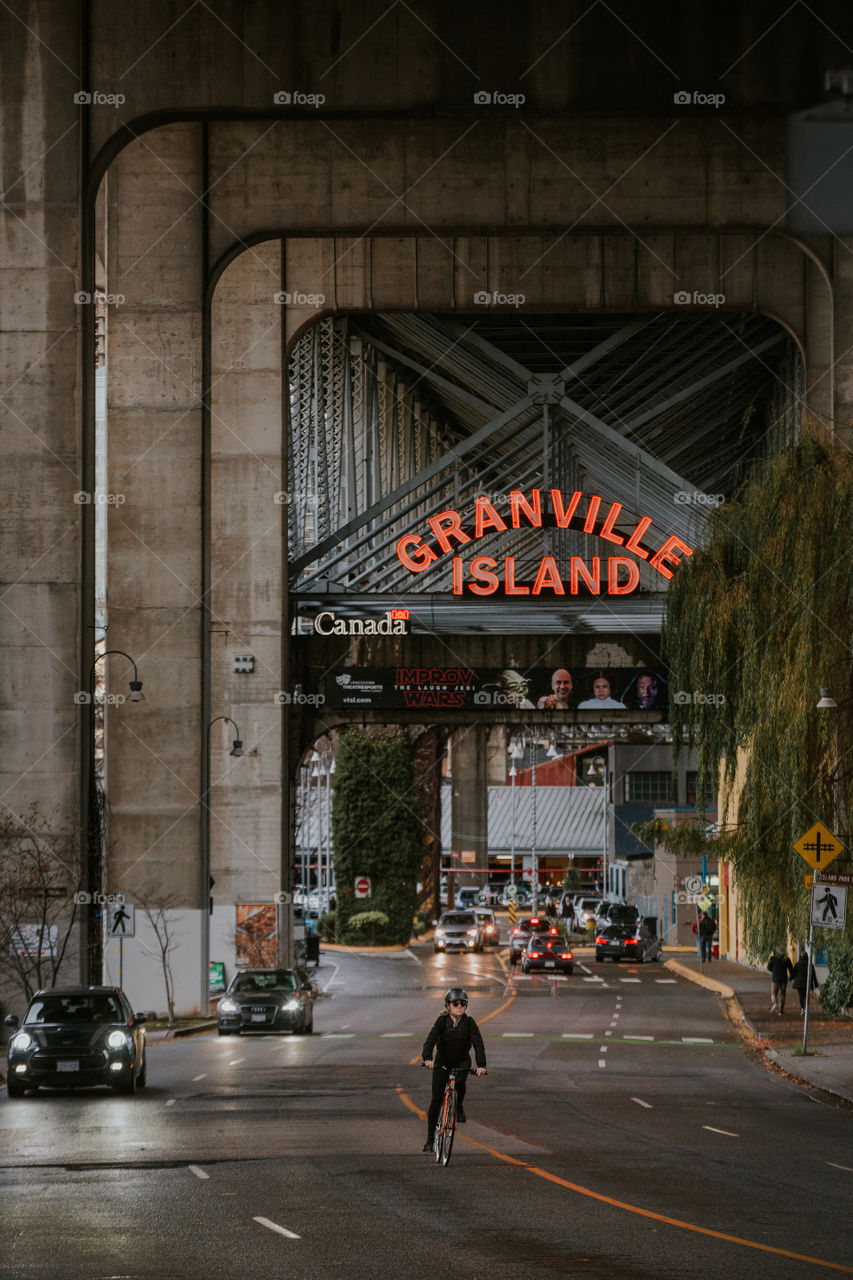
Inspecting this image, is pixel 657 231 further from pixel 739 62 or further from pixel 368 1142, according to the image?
pixel 368 1142

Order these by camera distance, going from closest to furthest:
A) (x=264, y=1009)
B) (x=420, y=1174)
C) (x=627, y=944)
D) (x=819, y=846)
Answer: (x=420, y=1174), (x=819, y=846), (x=264, y=1009), (x=627, y=944)

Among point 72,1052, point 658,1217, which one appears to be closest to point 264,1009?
point 72,1052

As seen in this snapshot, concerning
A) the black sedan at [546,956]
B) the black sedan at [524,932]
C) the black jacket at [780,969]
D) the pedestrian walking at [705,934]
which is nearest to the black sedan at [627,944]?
the black sedan at [524,932]

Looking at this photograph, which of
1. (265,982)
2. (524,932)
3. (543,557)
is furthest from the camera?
(524,932)

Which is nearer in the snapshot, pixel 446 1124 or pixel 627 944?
pixel 446 1124

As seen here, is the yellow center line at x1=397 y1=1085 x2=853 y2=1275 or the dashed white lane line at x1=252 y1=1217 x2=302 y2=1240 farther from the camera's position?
the dashed white lane line at x1=252 y1=1217 x2=302 y2=1240

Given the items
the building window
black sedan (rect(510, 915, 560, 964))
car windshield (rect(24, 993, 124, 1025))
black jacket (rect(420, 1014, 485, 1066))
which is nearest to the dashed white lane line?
black jacket (rect(420, 1014, 485, 1066))

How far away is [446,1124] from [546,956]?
155 feet

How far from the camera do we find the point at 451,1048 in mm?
15562

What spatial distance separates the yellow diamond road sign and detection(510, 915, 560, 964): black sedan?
39.3 m

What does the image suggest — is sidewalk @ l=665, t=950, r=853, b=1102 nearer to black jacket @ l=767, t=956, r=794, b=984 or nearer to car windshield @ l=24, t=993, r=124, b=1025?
black jacket @ l=767, t=956, r=794, b=984

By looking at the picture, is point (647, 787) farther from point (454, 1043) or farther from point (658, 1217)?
point (658, 1217)

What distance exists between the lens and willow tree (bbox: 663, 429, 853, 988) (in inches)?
950

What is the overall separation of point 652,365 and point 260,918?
2183 centimetres
